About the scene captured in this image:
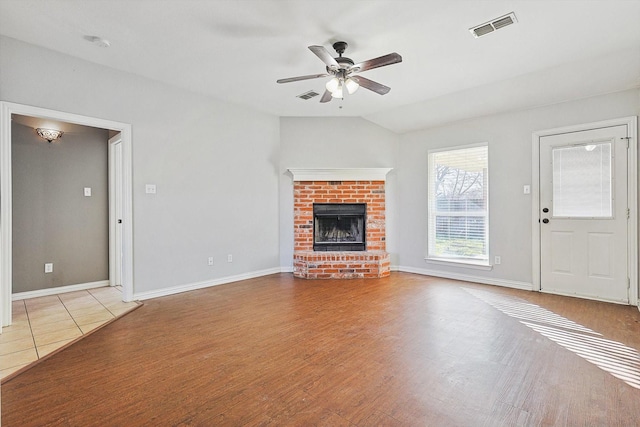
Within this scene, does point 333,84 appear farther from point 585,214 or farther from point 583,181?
point 585,214

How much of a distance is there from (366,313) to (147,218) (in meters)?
2.86

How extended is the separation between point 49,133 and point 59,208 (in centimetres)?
96

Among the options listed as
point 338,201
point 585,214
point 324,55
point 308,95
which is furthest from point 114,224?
point 585,214

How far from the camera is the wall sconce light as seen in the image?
13.0 feet

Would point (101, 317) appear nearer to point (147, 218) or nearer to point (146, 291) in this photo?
point (146, 291)

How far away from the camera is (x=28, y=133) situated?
155 inches

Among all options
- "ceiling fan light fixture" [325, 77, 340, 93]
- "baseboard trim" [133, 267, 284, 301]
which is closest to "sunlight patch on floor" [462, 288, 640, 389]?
"ceiling fan light fixture" [325, 77, 340, 93]

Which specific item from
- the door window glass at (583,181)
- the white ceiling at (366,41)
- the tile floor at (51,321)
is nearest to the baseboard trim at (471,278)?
the door window glass at (583,181)

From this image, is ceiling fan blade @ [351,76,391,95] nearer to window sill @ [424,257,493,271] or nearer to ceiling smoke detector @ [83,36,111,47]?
ceiling smoke detector @ [83,36,111,47]

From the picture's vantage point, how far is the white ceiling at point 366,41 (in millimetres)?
2494

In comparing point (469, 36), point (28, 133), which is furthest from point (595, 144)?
point (28, 133)

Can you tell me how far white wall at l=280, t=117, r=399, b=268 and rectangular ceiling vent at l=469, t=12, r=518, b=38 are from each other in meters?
2.73

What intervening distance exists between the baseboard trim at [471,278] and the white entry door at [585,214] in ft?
0.76

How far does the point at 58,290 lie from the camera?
4.12 meters
